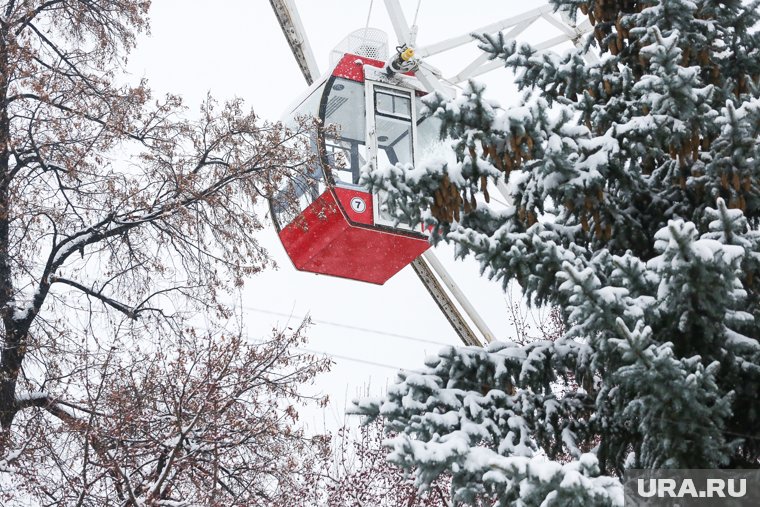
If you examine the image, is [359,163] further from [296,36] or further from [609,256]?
[609,256]

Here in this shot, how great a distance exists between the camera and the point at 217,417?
10.1m

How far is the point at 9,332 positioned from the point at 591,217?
18.8 feet

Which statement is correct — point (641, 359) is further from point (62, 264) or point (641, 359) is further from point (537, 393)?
point (62, 264)

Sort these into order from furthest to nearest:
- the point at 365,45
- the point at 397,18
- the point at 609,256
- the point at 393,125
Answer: the point at 397,18 → the point at 365,45 → the point at 393,125 → the point at 609,256

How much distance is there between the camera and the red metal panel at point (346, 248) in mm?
15938

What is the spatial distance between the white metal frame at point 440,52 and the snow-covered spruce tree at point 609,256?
1236 cm

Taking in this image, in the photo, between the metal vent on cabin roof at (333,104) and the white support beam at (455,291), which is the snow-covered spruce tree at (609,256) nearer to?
the metal vent on cabin roof at (333,104)

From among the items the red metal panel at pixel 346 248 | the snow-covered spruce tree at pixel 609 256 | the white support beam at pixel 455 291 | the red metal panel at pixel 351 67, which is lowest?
the snow-covered spruce tree at pixel 609 256

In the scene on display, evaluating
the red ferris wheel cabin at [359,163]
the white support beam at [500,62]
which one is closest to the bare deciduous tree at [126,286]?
the red ferris wheel cabin at [359,163]

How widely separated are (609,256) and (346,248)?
35.4ft

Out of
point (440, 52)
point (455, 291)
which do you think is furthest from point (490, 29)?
point (455, 291)

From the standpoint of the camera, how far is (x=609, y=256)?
5.74 meters

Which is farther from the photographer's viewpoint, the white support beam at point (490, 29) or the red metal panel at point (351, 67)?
the white support beam at point (490, 29)

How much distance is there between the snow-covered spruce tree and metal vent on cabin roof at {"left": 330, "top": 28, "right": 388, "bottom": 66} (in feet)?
41.2
